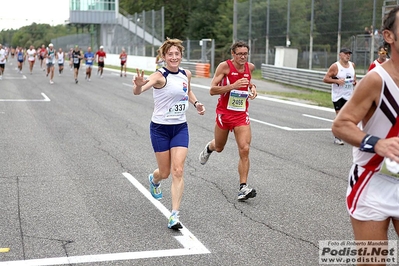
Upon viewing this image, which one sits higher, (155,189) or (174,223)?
(155,189)

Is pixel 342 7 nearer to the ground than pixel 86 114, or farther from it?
farther from it

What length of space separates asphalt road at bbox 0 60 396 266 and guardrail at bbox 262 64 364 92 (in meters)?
11.8

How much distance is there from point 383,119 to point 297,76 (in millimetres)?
25529

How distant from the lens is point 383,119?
3.27 m

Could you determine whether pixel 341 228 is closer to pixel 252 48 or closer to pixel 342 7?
pixel 342 7

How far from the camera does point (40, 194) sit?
7.45 metres

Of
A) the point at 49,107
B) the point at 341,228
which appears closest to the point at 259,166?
the point at 341,228

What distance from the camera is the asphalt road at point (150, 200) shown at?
210 inches

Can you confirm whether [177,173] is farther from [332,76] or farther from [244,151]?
[332,76]

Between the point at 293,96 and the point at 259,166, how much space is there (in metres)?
14.2

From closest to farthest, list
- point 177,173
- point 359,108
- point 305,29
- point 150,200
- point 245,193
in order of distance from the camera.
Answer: point 359,108 < point 177,173 < point 245,193 < point 150,200 < point 305,29

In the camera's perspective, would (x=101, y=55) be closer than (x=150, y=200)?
No

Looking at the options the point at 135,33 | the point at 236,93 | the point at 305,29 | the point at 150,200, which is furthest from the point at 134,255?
the point at 135,33

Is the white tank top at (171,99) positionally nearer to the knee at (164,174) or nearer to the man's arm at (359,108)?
the knee at (164,174)
